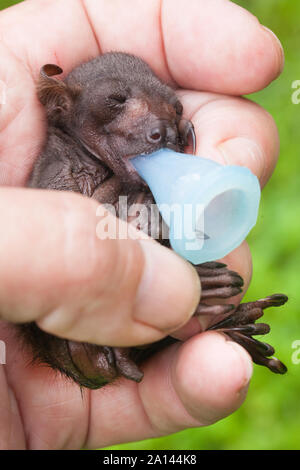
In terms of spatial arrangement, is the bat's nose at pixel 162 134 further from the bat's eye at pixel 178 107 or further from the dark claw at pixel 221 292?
the dark claw at pixel 221 292

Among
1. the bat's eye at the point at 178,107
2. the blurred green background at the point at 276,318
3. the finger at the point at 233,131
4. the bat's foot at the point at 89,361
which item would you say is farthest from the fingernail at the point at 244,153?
the blurred green background at the point at 276,318

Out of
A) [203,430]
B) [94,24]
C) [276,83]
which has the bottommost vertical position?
[203,430]

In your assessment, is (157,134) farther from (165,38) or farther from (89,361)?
(89,361)

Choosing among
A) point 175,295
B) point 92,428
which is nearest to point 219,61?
point 175,295

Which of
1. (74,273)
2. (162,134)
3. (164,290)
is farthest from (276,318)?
(74,273)

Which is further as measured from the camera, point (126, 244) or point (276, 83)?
point (276, 83)
